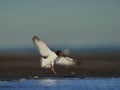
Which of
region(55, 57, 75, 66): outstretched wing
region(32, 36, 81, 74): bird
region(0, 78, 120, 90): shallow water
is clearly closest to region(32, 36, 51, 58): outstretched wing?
region(32, 36, 81, 74): bird

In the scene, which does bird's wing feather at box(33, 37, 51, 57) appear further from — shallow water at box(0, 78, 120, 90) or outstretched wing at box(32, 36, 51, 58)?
shallow water at box(0, 78, 120, 90)

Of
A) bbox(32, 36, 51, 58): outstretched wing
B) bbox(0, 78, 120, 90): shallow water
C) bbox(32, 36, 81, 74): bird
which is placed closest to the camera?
bbox(0, 78, 120, 90): shallow water

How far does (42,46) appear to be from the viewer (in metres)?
30.3

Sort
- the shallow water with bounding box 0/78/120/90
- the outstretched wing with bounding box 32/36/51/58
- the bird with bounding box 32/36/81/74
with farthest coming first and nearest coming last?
the bird with bounding box 32/36/81/74 < the outstretched wing with bounding box 32/36/51/58 < the shallow water with bounding box 0/78/120/90

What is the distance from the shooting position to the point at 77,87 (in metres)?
26.4

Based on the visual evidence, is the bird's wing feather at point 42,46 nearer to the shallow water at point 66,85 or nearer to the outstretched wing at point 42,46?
the outstretched wing at point 42,46

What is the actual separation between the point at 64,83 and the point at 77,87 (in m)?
1.99

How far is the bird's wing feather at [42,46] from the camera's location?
2974 centimetres

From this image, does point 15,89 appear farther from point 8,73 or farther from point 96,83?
point 8,73

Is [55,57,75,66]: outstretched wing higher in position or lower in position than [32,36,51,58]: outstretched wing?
lower

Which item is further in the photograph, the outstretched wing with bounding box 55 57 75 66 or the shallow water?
the outstretched wing with bounding box 55 57 75 66

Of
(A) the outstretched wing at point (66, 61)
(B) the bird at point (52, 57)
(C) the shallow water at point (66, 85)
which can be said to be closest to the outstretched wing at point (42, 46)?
(B) the bird at point (52, 57)

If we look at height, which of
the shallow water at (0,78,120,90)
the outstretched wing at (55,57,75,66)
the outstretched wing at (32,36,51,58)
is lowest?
the shallow water at (0,78,120,90)

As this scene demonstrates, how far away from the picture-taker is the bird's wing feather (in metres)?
29.7
